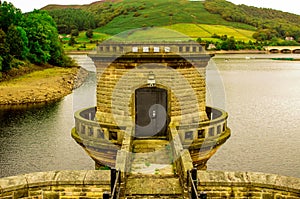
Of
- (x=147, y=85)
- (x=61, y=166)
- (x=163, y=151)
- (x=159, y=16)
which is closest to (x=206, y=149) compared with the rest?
(x=163, y=151)

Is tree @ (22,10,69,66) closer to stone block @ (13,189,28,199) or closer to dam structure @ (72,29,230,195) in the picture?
dam structure @ (72,29,230,195)

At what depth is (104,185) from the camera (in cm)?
852

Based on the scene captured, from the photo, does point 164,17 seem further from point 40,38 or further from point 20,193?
point 20,193

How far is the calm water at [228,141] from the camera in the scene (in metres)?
20.7

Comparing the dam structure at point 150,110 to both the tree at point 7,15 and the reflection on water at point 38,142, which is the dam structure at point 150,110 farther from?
the tree at point 7,15

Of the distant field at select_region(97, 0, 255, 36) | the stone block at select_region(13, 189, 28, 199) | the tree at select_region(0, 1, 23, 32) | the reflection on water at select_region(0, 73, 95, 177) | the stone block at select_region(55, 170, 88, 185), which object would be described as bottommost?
the reflection on water at select_region(0, 73, 95, 177)

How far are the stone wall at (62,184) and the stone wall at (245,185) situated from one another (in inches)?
90.2

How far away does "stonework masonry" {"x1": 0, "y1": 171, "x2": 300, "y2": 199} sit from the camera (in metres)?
8.15

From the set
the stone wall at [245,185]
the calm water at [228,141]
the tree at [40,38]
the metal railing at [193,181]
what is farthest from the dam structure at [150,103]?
the tree at [40,38]

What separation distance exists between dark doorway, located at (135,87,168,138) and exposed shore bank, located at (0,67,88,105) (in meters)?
29.8

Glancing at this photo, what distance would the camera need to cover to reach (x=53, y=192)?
845 cm

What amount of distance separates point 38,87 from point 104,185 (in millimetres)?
40682

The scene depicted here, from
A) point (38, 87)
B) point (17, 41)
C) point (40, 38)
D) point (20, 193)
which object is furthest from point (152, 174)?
point (40, 38)

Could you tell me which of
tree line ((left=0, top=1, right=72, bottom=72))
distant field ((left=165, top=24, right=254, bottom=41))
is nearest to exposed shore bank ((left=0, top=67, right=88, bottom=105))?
tree line ((left=0, top=1, right=72, bottom=72))
